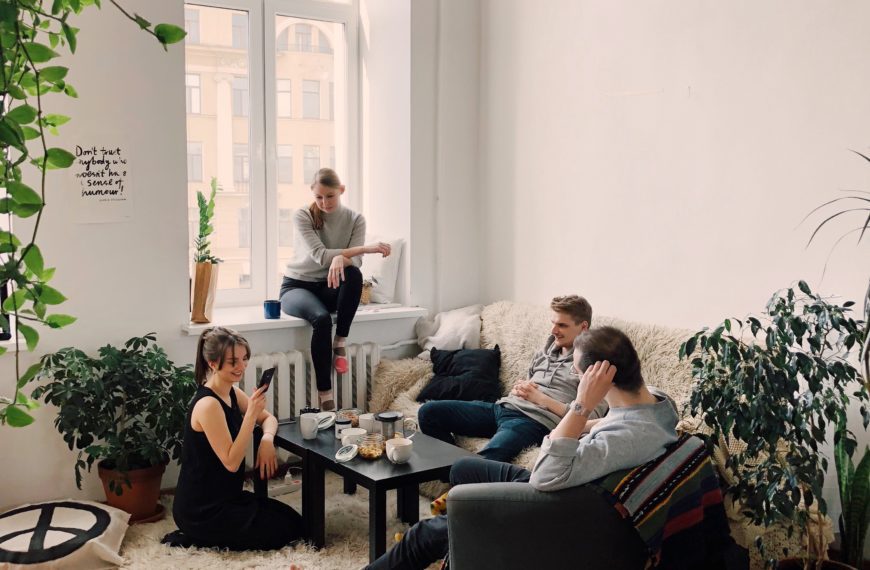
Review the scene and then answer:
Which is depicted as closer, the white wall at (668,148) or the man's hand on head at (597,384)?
the man's hand on head at (597,384)

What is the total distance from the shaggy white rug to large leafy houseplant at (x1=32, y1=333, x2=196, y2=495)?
241 millimetres

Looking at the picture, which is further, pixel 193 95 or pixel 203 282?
pixel 193 95

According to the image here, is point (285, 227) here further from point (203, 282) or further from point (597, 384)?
point (597, 384)

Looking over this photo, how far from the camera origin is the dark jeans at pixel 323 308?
4.11 metres

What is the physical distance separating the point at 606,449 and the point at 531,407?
55.3 inches

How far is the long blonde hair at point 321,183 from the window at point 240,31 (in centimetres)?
96

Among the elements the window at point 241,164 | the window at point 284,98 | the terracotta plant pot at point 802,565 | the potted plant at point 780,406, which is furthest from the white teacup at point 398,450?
the window at point 284,98

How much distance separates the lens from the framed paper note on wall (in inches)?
143

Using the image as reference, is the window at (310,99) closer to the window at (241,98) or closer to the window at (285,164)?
the window at (285,164)

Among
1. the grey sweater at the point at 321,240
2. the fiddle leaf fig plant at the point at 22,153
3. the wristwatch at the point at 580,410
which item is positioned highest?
the fiddle leaf fig plant at the point at 22,153

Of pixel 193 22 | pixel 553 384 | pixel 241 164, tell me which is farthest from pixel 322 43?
pixel 553 384

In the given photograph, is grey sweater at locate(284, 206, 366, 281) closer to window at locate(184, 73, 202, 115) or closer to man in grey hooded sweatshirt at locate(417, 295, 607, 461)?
window at locate(184, 73, 202, 115)

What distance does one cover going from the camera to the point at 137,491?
3.52 m

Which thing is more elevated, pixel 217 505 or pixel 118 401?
pixel 118 401
